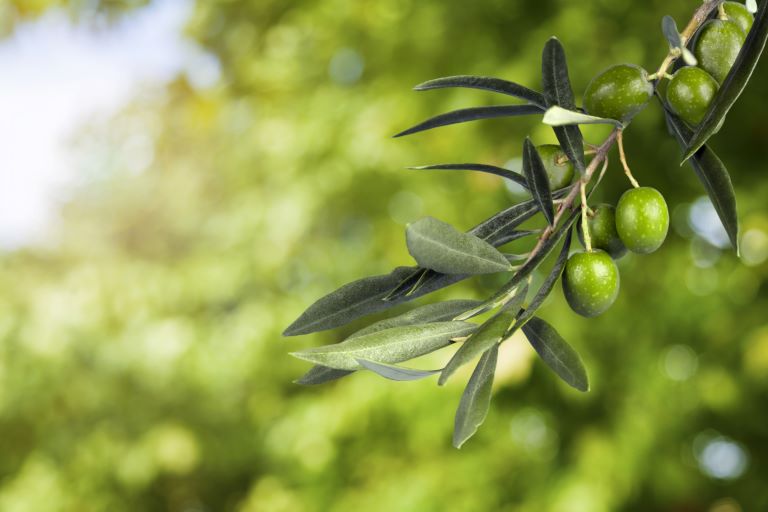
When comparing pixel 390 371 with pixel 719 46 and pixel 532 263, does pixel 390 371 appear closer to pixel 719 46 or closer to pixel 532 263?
pixel 532 263

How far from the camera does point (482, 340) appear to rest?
25 centimetres

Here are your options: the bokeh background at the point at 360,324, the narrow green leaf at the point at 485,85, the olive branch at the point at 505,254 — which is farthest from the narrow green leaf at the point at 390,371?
the bokeh background at the point at 360,324

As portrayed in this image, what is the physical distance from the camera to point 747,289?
73.7 inches

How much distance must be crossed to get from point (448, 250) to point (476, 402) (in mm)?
52

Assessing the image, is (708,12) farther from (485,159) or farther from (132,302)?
(132,302)

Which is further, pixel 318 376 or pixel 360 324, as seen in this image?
pixel 360 324

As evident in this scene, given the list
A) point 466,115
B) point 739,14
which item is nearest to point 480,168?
point 466,115

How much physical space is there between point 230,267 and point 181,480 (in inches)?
51.7

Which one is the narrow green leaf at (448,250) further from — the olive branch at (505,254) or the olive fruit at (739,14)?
the olive fruit at (739,14)

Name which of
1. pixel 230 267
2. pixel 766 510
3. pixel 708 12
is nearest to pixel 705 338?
pixel 766 510

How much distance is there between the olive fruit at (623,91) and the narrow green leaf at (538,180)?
1.3 inches

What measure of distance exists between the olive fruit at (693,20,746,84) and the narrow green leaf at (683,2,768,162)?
0.02 meters

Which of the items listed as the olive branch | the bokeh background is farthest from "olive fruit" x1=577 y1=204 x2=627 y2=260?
the bokeh background

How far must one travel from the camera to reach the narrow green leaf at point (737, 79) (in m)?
0.26
